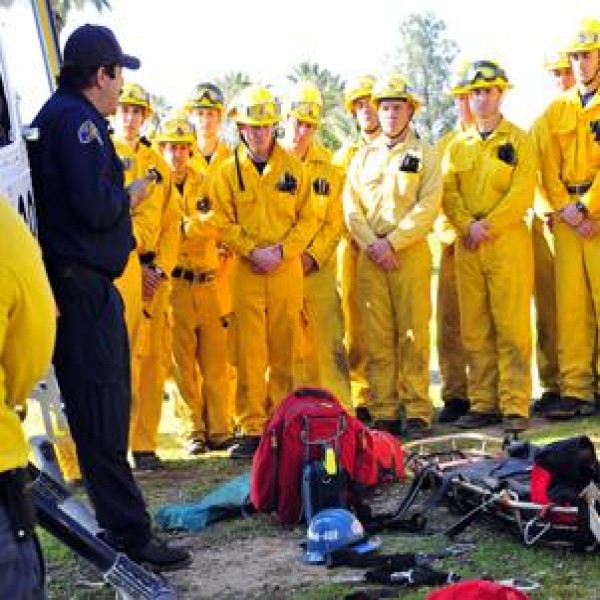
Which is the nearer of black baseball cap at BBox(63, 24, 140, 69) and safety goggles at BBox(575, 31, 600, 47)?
black baseball cap at BBox(63, 24, 140, 69)

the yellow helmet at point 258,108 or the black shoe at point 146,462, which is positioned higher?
the yellow helmet at point 258,108

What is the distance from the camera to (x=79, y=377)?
5.04m

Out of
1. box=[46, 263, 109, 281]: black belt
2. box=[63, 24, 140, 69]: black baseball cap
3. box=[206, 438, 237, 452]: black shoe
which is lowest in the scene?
box=[206, 438, 237, 452]: black shoe

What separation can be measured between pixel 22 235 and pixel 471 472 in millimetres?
3480

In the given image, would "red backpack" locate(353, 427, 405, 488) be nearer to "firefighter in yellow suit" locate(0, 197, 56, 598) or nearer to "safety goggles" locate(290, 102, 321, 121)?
"safety goggles" locate(290, 102, 321, 121)

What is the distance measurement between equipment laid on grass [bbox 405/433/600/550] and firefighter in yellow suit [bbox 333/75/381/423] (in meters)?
→ 2.99

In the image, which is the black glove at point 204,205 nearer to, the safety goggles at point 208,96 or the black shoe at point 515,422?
the safety goggles at point 208,96

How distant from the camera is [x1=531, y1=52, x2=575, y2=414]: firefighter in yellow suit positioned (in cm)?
A: 914

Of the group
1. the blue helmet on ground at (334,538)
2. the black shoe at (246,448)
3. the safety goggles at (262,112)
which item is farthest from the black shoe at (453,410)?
the blue helmet on ground at (334,538)

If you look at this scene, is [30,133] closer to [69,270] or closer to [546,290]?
[69,270]

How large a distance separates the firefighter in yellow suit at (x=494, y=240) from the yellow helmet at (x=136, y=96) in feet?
7.34

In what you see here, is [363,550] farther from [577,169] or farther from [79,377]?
[577,169]

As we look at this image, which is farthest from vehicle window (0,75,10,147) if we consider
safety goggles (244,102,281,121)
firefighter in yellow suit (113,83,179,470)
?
safety goggles (244,102,281,121)

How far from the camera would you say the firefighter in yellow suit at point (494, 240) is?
8484mm
